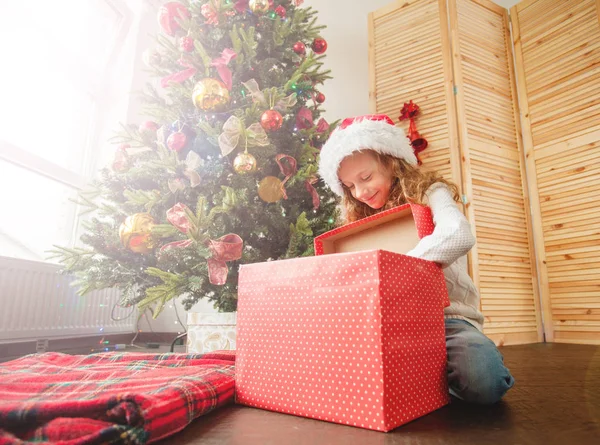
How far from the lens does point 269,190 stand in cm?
132

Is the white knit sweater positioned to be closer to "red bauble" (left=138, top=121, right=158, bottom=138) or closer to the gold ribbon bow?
the gold ribbon bow

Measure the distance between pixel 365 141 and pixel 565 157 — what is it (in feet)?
6.22

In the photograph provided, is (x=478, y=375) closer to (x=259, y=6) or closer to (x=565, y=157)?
(x=259, y=6)

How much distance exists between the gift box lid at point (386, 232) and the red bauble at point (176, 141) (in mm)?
719

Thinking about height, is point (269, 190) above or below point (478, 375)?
above

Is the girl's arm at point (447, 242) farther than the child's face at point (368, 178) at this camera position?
No

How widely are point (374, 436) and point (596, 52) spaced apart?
262 centimetres

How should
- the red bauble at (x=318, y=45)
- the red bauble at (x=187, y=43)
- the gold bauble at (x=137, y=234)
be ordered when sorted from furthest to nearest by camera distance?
the red bauble at (x=318, y=45), the red bauble at (x=187, y=43), the gold bauble at (x=137, y=234)

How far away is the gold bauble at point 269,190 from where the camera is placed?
4.34 ft

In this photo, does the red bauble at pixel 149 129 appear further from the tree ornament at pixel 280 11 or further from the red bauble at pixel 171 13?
the tree ornament at pixel 280 11

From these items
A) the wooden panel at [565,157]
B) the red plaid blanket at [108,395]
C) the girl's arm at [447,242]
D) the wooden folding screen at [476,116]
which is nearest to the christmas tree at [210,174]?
the red plaid blanket at [108,395]

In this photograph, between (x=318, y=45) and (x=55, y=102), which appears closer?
(x=318, y=45)

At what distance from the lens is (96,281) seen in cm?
129

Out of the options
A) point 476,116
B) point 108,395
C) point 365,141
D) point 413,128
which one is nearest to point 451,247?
point 365,141
